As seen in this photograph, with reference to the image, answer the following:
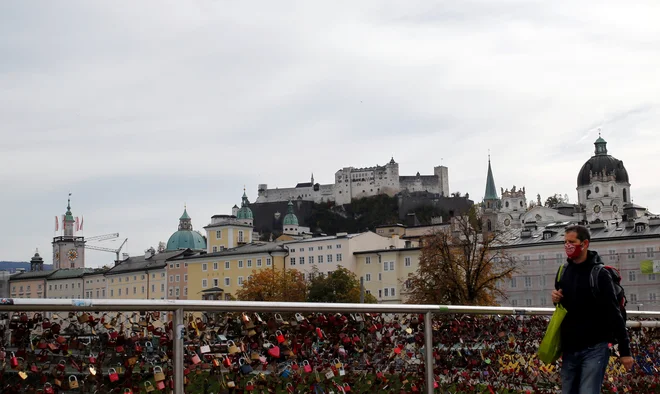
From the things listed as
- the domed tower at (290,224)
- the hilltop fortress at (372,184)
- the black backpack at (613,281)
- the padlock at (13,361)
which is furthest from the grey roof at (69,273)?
the padlock at (13,361)

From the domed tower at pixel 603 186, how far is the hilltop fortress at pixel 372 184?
33.8 m

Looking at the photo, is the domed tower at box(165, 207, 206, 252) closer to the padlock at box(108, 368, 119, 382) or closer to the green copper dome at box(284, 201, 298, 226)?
the green copper dome at box(284, 201, 298, 226)

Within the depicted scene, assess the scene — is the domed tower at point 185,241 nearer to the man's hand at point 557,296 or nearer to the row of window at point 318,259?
the row of window at point 318,259

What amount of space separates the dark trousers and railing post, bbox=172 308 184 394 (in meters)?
3.04

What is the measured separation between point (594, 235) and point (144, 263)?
224 ft

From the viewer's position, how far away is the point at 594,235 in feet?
310

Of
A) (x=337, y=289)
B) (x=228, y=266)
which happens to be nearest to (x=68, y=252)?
(x=228, y=266)

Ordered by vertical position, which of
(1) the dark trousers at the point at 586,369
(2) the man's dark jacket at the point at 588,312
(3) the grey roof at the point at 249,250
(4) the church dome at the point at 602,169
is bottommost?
(1) the dark trousers at the point at 586,369

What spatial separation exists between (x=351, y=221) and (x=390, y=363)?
180110 millimetres

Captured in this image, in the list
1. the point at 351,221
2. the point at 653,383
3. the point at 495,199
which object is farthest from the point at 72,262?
the point at 653,383

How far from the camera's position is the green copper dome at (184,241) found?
155 metres

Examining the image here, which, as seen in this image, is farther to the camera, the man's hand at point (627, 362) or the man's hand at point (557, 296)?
the man's hand at point (557, 296)

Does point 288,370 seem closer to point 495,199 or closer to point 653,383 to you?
point 653,383

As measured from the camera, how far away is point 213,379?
22.3ft
